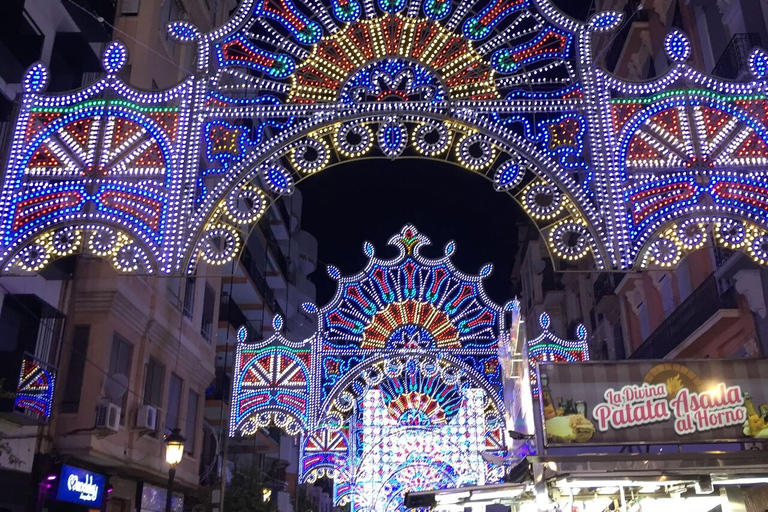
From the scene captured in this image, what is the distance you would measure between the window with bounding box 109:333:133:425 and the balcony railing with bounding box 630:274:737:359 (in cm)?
1338

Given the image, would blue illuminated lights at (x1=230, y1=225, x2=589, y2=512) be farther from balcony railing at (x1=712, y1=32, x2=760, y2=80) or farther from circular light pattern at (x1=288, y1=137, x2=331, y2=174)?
circular light pattern at (x1=288, y1=137, x2=331, y2=174)

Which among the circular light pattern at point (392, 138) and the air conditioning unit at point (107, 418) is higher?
the circular light pattern at point (392, 138)

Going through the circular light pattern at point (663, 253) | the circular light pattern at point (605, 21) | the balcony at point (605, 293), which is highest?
the balcony at point (605, 293)

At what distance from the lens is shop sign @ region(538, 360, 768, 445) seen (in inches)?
417

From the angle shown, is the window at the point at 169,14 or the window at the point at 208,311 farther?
the window at the point at 208,311

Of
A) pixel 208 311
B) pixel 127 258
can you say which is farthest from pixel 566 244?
pixel 208 311

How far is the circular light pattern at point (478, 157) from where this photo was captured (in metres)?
10.0

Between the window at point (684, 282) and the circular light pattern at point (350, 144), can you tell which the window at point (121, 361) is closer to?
the circular light pattern at point (350, 144)

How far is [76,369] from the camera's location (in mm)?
17594

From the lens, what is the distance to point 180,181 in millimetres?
9844

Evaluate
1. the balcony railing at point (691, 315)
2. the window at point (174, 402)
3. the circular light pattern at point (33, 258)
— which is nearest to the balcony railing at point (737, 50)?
the balcony railing at point (691, 315)

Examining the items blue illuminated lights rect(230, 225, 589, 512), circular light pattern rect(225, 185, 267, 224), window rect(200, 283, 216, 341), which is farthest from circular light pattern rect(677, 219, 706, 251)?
window rect(200, 283, 216, 341)

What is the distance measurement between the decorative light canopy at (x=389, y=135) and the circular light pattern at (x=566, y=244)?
0.02m

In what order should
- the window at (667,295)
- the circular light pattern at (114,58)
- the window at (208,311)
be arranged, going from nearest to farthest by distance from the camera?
the circular light pattern at (114,58) → the window at (667,295) → the window at (208,311)
